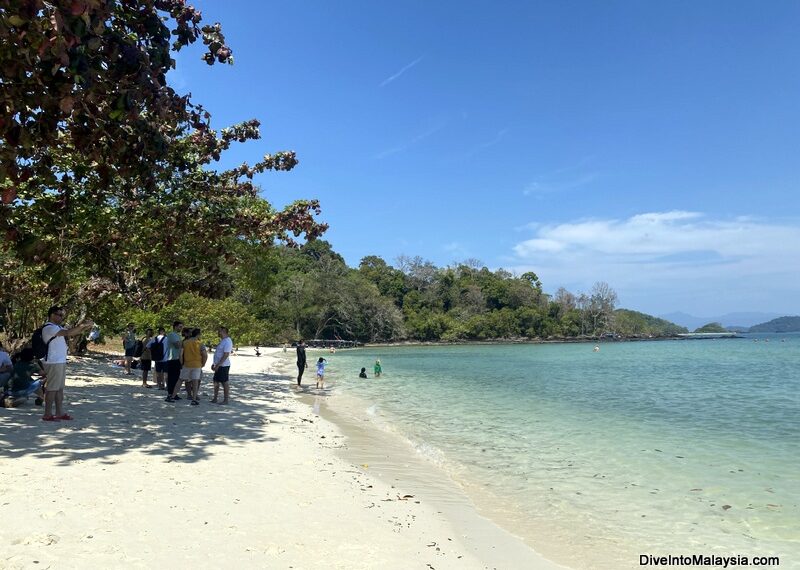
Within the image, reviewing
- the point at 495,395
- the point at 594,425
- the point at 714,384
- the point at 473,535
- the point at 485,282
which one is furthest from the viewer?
the point at 485,282

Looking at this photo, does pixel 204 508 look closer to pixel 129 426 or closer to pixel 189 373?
pixel 129 426

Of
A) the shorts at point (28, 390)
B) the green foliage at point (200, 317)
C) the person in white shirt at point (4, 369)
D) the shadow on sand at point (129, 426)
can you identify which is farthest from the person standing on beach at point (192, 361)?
the green foliage at point (200, 317)

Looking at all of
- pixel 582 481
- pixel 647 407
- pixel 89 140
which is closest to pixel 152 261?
pixel 89 140

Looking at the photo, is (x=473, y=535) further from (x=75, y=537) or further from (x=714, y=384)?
(x=714, y=384)

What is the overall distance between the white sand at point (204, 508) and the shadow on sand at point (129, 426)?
38 mm

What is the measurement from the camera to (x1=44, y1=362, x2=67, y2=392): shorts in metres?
7.90

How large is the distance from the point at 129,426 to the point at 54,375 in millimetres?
1365

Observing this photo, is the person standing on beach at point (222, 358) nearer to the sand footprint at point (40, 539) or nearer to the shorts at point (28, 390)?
the shorts at point (28, 390)

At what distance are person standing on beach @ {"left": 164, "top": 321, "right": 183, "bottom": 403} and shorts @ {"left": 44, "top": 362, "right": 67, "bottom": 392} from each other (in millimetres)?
3593

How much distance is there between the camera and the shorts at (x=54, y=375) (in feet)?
25.9

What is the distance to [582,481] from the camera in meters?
8.06

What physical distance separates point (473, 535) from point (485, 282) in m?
121

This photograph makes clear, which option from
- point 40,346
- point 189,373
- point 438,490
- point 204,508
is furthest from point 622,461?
point 40,346

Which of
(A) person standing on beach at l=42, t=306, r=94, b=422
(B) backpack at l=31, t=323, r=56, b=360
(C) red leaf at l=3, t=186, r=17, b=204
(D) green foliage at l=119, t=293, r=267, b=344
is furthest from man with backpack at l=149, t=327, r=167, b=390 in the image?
(D) green foliage at l=119, t=293, r=267, b=344
